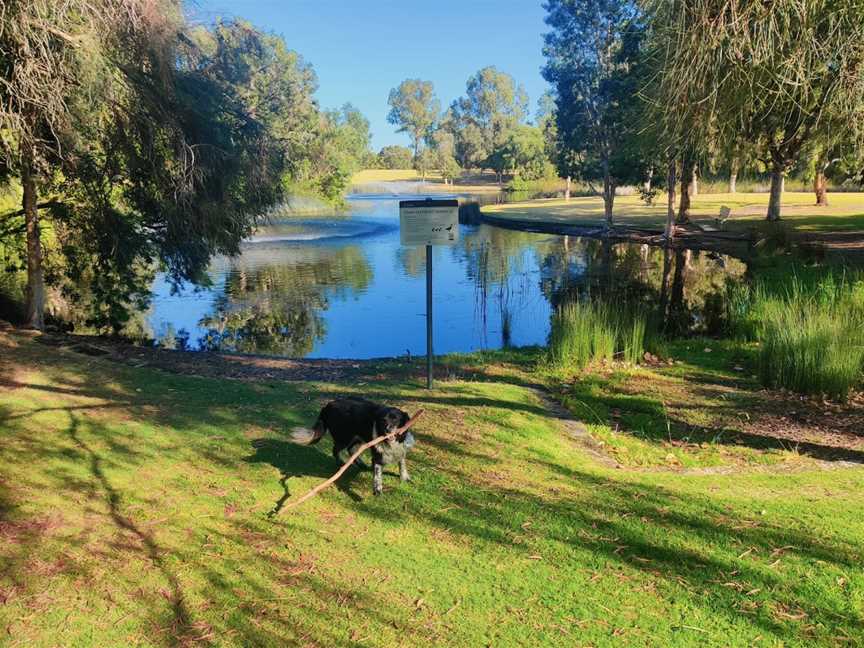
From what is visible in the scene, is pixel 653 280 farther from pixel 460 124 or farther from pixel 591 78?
pixel 460 124

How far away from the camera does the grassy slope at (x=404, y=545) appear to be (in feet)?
9.09

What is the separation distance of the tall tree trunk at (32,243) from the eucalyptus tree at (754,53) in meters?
7.84

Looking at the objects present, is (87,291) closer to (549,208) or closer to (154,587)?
(154,587)

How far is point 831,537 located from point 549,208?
147 feet

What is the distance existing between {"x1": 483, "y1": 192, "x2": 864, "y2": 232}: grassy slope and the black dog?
86.2 ft

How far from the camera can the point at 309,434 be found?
500 cm

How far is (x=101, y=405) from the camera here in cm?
554

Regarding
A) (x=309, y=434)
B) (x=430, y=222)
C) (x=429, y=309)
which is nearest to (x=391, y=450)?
(x=309, y=434)

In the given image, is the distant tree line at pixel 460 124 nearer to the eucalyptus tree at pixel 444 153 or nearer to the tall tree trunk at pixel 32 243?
the eucalyptus tree at pixel 444 153

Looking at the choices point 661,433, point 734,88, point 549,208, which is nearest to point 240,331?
point 661,433

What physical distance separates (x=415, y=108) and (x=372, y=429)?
134118 mm

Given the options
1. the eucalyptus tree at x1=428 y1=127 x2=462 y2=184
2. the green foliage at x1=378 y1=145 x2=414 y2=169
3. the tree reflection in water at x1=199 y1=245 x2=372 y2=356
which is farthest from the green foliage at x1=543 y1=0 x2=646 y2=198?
the green foliage at x1=378 y1=145 x2=414 y2=169

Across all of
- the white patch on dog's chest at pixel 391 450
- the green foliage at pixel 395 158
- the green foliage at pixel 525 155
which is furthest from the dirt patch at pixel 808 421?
the green foliage at pixel 395 158

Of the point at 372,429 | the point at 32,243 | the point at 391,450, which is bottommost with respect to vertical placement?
the point at 391,450
